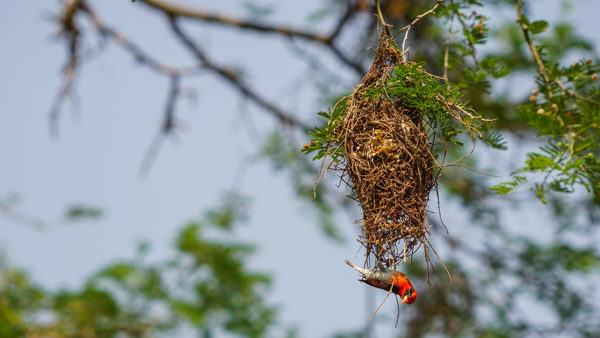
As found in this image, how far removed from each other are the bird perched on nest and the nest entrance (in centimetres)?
5

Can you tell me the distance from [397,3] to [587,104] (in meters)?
2.60

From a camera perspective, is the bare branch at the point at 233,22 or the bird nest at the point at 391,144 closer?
the bird nest at the point at 391,144

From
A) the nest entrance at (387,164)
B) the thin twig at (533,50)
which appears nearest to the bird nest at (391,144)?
the nest entrance at (387,164)

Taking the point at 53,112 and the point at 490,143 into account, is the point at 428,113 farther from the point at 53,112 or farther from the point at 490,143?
the point at 53,112

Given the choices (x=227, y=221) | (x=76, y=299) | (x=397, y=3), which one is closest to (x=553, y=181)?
(x=397, y=3)

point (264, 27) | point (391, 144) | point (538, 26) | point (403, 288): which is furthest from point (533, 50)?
point (264, 27)

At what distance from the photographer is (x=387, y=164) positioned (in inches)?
113

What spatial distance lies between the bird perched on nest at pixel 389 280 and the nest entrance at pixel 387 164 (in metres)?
0.05

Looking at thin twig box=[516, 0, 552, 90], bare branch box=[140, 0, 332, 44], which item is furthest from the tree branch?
thin twig box=[516, 0, 552, 90]

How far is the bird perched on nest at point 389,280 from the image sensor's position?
2.71 metres

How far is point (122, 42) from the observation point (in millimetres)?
7551

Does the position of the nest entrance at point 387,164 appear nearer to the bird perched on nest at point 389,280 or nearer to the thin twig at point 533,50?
the bird perched on nest at point 389,280

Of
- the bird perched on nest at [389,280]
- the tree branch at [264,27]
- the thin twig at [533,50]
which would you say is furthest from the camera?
the tree branch at [264,27]

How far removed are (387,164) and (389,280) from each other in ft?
1.35
